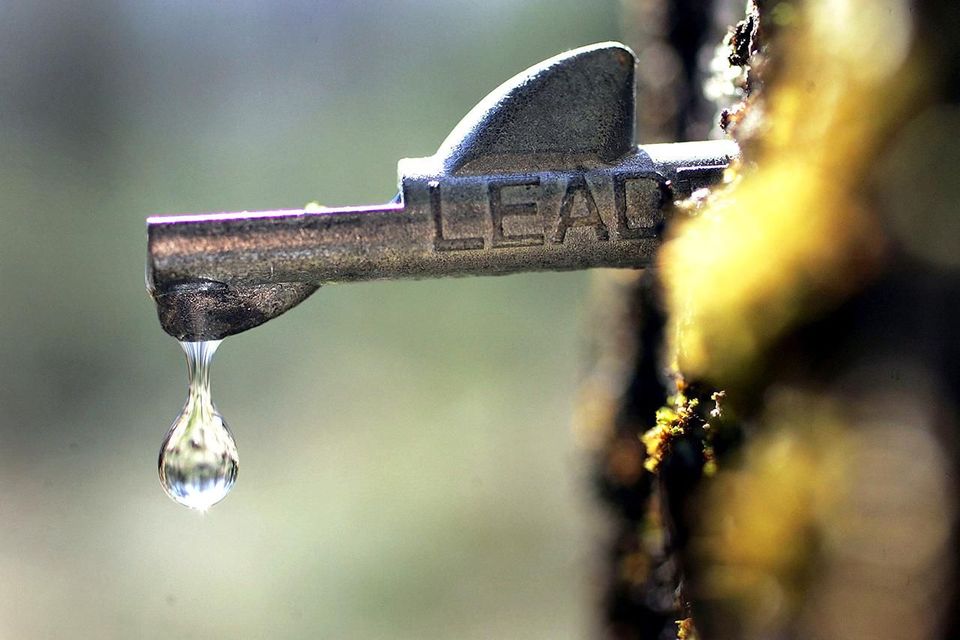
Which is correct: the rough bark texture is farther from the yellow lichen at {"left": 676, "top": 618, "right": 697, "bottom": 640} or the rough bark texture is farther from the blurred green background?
the blurred green background

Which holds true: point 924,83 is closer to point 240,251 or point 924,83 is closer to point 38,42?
point 240,251

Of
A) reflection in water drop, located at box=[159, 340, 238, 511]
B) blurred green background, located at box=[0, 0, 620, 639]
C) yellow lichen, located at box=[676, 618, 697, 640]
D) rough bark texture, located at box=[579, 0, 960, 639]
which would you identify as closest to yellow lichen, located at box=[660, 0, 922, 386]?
rough bark texture, located at box=[579, 0, 960, 639]

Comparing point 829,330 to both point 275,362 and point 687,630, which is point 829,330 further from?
point 275,362

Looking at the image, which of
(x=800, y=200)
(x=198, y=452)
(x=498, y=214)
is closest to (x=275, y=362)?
(x=198, y=452)

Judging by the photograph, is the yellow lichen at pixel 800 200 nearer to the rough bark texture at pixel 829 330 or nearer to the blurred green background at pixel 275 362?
the rough bark texture at pixel 829 330

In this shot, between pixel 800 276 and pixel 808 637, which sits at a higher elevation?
pixel 800 276

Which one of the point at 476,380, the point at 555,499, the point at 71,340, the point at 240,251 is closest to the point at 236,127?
the point at 71,340
